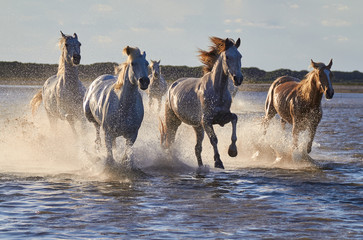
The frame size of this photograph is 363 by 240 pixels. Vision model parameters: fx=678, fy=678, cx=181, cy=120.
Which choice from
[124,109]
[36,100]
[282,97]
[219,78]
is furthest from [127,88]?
[36,100]

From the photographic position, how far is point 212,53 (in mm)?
11547

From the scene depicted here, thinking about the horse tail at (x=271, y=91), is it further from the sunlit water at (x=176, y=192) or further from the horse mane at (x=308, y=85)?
the horse mane at (x=308, y=85)

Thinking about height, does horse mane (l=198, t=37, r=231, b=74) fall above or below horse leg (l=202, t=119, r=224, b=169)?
above

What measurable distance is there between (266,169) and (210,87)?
191 centimetres

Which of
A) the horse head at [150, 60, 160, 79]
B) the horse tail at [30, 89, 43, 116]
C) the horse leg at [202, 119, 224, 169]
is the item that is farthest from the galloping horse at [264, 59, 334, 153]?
the horse head at [150, 60, 160, 79]

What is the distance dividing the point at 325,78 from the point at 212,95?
7.24ft

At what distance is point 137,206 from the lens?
8.07 metres

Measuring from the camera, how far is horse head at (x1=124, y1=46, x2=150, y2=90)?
31.7ft

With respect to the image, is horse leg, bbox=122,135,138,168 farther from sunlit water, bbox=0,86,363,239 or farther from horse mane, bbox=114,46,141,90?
horse mane, bbox=114,46,141,90

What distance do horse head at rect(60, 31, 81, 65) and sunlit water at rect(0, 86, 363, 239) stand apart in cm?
156

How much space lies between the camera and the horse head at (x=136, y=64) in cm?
966

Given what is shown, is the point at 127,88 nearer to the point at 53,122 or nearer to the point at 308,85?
the point at 308,85

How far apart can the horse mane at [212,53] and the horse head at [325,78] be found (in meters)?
1.90

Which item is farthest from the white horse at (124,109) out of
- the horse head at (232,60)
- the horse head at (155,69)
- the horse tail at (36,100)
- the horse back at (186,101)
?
the horse head at (155,69)
